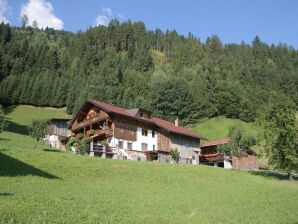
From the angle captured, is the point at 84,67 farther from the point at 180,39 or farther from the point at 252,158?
the point at 252,158

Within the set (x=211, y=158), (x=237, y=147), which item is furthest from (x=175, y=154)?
(x=211, y=158)

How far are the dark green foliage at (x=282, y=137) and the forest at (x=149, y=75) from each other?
3641cm

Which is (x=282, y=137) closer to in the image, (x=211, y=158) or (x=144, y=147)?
(x=144, y=147)

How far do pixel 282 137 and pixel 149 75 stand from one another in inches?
3699

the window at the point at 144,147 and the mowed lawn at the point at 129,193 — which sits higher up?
the window at the point at 144,147

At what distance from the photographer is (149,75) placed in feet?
444

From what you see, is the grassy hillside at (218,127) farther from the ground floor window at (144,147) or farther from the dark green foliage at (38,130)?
the dark green foliage at (38,130)

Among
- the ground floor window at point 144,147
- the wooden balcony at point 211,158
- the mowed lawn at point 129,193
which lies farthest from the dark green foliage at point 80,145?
the wooden balcony at point 211,158

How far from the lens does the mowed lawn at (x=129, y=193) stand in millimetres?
17333

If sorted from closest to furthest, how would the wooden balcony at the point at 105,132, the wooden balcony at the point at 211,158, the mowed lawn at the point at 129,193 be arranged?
1. the mowed lawn at the point at 129,193
2. the wooden balcony at the point at 105,132
3. the wooden balcony at the point at 211,158

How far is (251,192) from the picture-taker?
33.3 m

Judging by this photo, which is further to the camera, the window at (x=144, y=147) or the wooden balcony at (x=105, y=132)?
the window at (x=144, y=147)

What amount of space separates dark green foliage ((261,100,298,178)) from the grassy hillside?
47.4m

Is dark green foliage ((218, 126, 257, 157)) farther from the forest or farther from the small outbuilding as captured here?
the small outbuilding
